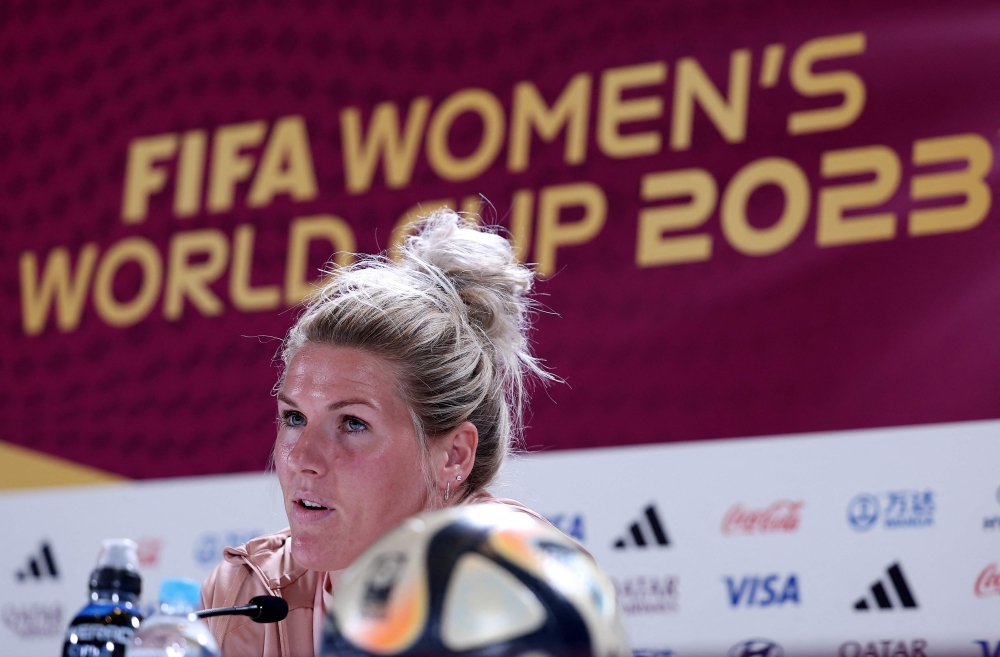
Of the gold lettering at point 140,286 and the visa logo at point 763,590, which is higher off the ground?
the gold lettering at point 140,286

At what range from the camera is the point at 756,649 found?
2445 mm

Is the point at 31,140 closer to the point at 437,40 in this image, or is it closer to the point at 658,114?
the point at 437,40

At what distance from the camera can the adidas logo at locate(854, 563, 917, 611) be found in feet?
7.61

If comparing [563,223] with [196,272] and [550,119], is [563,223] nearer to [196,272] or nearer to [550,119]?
[550,119]

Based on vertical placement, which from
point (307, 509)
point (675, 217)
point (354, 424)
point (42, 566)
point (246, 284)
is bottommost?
point (42, 566)

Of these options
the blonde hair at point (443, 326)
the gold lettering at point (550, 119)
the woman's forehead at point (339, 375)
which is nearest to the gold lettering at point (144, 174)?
the gold lettering at point (550, 119)

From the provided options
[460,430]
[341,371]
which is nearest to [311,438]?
[341,371]

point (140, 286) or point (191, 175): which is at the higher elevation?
point (191, 175)

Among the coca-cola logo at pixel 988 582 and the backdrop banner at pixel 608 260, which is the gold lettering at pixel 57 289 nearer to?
the backdrop banner at pixel 608 260

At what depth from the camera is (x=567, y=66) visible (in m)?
2.89

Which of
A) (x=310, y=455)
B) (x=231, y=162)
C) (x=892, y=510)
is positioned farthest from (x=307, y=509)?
(x=231, y=162)

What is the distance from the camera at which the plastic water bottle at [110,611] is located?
3.07ft

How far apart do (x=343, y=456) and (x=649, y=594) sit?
3.87ft

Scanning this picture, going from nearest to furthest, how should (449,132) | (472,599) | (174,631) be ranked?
(472,599), (174,631), (449,132)
